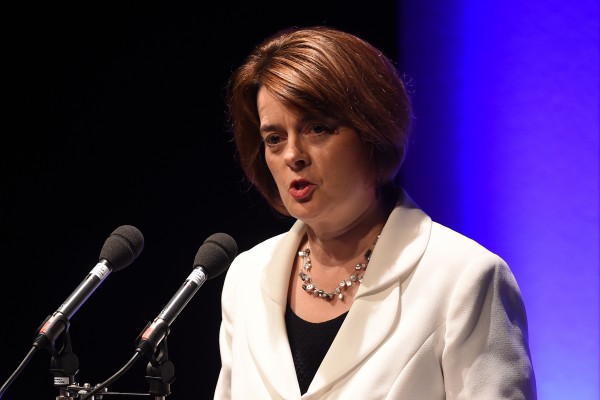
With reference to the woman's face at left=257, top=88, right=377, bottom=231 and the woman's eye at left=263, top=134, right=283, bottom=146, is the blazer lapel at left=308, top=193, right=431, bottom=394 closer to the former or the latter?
the woman's face at left=257, top=88, right=377, bottom=231

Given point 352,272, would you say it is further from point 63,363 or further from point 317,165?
point 63,363

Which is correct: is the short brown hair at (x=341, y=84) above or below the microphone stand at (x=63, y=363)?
above

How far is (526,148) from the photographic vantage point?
11.1 ft

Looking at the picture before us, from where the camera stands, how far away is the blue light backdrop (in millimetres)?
3232

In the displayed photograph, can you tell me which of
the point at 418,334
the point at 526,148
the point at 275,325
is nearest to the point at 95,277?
the point at 275,325

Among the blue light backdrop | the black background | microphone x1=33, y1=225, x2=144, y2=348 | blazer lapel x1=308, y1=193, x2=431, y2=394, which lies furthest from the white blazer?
the black background

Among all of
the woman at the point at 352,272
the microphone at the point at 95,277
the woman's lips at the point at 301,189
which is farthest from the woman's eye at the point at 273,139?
the microphone at the point at 95,277

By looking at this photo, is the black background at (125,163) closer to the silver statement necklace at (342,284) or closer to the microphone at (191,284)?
the silver statement necklace at (342,284)

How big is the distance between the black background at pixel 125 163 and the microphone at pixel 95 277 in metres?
1.63

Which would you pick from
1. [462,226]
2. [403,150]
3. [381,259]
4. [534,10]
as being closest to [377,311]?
[381,259]

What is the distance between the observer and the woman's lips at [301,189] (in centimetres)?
191

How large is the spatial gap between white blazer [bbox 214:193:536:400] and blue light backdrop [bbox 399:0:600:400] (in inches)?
57.2

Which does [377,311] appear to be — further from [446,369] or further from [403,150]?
[403,150]

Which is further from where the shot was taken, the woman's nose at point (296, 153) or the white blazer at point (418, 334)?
the woman's nose at point (296, 153)
